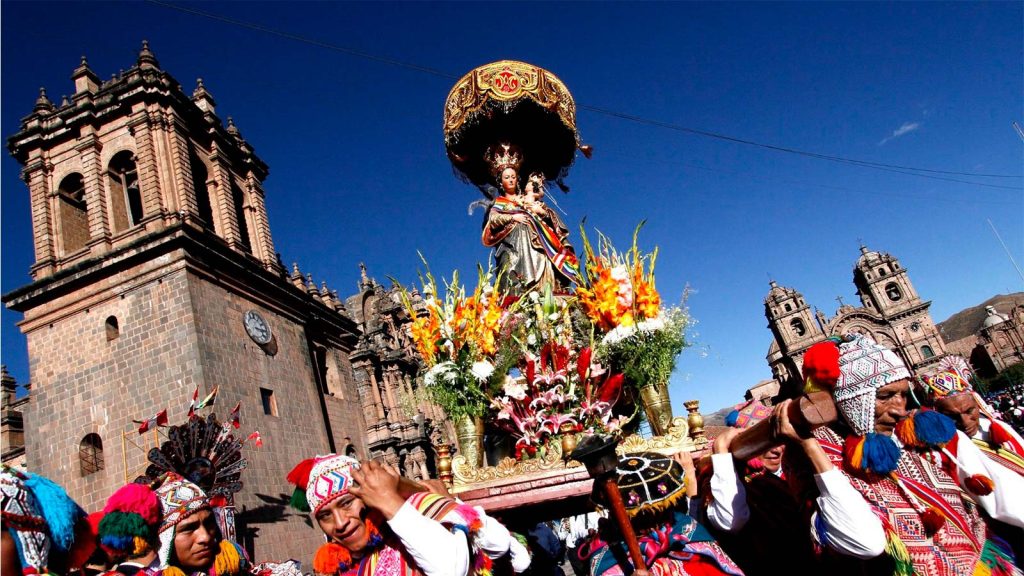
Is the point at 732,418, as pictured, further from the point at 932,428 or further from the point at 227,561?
the point at 227,561

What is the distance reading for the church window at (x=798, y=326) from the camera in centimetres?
5969

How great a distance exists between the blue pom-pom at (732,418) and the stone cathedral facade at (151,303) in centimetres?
1197

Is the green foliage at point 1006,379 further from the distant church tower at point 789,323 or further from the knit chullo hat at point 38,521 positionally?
the knit chullo hat at point 38,521

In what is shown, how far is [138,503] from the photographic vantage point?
10.2ft

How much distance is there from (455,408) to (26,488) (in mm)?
3056

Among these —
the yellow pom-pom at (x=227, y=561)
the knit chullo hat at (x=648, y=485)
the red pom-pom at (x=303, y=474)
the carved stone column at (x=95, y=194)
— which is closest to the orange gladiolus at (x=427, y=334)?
the yellow pom-pom at (x=227, y=561)

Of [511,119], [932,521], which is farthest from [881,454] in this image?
[511,119]

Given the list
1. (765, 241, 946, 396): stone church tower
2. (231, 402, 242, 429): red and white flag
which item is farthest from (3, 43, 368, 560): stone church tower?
(765, 241, 946, 396): stone church tower

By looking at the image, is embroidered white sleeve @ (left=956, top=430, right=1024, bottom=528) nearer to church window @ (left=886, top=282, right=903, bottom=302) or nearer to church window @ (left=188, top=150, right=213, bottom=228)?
church window @ (left=188, top=150, right=213, bottom=228)

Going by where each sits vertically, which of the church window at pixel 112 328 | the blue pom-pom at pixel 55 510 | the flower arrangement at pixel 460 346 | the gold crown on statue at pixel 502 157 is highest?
the church window at pixel 112 328

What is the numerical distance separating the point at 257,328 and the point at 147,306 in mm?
3037

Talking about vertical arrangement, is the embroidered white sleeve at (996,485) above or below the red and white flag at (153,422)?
below

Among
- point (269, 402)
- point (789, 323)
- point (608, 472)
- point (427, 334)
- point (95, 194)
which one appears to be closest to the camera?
point (608, 472)

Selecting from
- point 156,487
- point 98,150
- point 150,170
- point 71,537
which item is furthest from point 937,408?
point 98,150
